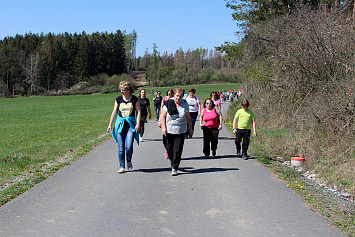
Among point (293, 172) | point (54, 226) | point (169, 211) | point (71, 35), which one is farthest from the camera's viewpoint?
point (71, 35)

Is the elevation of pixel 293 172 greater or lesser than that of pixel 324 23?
lesser

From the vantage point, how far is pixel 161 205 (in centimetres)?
559

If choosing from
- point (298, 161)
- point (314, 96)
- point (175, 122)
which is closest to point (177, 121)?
point (175, 122)

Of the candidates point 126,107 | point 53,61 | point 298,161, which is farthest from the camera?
point 53,61

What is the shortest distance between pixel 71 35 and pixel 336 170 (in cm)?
12780

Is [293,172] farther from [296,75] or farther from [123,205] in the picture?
[296,75]

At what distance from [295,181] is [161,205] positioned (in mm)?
2940

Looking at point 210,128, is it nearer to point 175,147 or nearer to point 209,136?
point 209,136

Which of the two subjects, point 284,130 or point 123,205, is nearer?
point 123,205

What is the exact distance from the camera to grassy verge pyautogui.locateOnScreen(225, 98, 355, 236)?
5.04 m

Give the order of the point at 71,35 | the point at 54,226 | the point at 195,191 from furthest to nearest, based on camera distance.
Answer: the point at 71,35, the point at 195,191, the point at 54,226

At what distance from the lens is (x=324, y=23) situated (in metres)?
11.7

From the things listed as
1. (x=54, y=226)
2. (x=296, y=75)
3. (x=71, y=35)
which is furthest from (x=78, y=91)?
(x=54, y=226)

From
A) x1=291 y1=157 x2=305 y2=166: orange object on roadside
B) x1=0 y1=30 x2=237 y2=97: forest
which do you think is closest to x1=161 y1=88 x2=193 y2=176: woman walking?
x1=291 y1=157 x2=305 y2=166: orange object on roadside
